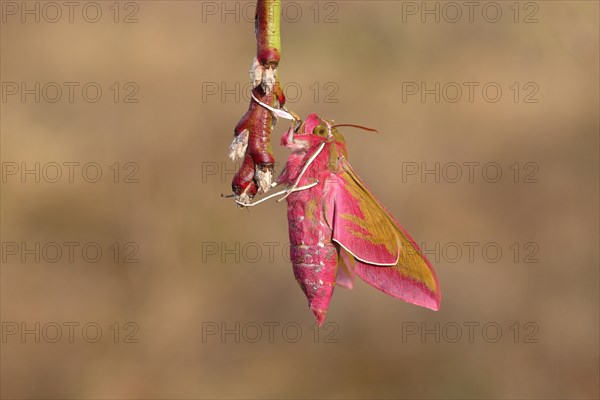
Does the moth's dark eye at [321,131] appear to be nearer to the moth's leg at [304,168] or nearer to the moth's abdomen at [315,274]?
the moth's leg at [304,168]

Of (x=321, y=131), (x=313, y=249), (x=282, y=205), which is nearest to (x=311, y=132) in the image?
(x=321, y=131)

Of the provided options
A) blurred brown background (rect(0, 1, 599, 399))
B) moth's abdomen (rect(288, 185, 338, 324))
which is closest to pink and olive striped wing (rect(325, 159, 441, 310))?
moth's abdomen (rect(288, 185, 338, 324))

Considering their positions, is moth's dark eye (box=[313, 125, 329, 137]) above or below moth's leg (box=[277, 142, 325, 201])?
above

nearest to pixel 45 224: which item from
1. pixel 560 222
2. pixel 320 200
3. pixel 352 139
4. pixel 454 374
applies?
pixel 352 139

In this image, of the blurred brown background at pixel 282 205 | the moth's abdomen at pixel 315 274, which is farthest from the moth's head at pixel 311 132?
the blurred brown background at pixel 282 205

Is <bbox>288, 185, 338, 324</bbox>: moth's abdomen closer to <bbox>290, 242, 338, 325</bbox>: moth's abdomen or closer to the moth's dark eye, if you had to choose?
<bbox>290, 242, 338, 325</bbox>: moth's abdomen
